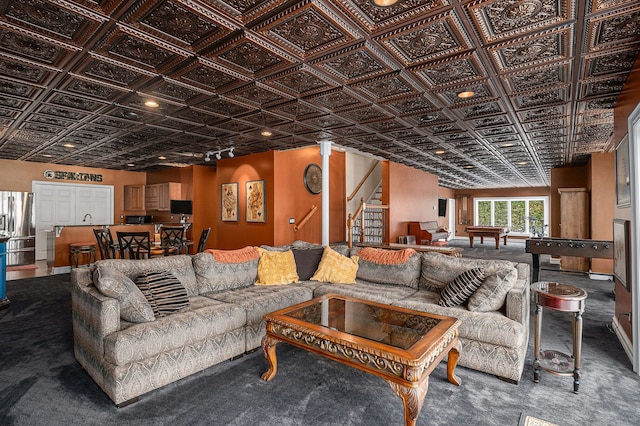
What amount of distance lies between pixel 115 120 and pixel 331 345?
488 cm

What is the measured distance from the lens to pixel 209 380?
264 cm

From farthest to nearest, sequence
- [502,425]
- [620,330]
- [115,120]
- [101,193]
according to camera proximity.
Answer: [101,193] → [115,120] → [620,330] → [502,425]

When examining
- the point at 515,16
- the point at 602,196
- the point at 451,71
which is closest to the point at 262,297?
the point at 451,71

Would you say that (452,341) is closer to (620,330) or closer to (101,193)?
(620,330)

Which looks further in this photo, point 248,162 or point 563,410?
point 248,162

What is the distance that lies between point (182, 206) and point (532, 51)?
9139 millimetres

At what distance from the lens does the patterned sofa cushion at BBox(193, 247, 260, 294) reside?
3.65 m

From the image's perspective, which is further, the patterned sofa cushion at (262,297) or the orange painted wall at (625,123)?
the patterned sofa cushion at (262,297)

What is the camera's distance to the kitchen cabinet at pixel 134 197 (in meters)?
10.9

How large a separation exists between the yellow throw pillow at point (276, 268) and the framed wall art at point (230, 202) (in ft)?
13.5

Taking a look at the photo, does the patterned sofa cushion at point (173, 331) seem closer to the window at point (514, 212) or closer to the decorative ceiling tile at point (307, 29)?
the decorative ceiling tile at point (307, 29)

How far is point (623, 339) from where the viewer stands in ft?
11.0

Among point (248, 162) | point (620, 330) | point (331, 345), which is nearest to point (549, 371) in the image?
point (620, 330)

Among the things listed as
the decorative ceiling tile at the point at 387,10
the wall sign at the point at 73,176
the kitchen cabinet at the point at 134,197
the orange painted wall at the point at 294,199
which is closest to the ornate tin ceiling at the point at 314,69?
the decorative ceiling tile at the point at 387,10
